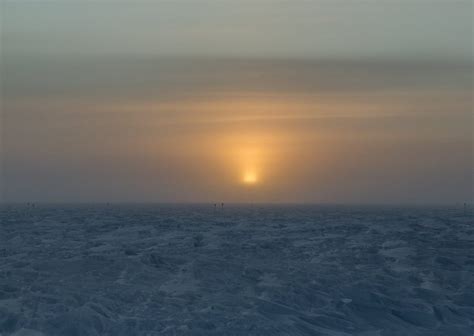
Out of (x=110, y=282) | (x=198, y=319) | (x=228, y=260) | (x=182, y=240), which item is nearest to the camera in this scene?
(x=198, y=319)

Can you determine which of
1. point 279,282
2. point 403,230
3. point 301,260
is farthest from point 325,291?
point 403,230

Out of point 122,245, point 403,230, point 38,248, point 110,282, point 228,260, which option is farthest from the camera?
point 403,230

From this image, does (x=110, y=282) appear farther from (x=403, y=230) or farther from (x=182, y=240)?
(x=403, y=230)

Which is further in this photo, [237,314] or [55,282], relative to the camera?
[55,282]

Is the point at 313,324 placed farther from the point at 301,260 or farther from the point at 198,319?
the point at 301,260

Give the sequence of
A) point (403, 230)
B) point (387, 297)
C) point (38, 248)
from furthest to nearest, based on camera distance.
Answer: point (403, 230) < point (38, 248) < point (387, 297)

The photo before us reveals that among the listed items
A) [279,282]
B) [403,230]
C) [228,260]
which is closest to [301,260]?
[228,260]
